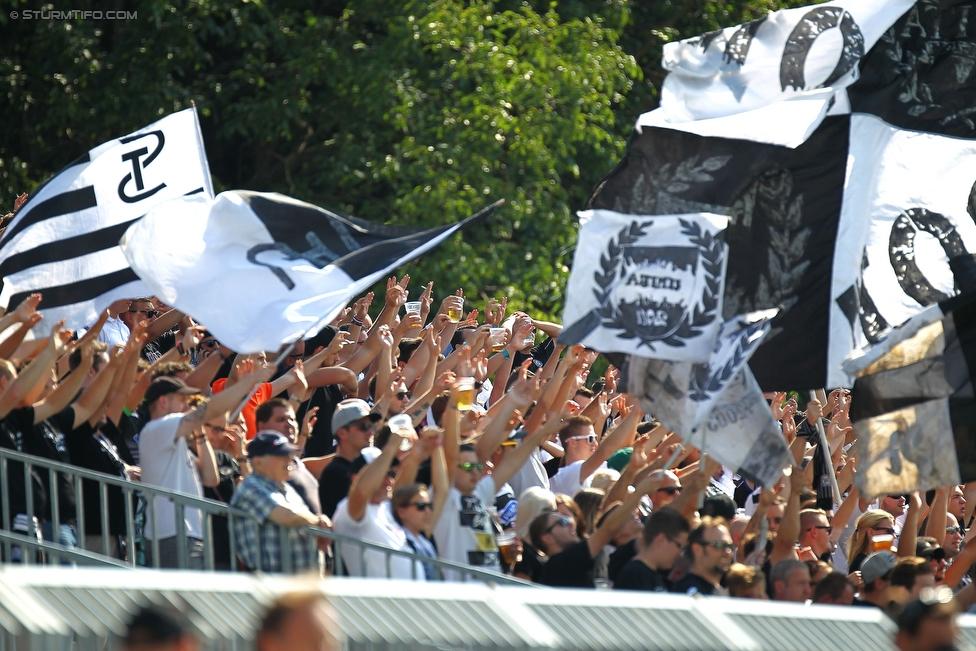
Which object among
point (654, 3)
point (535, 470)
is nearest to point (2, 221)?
point (535, 470)

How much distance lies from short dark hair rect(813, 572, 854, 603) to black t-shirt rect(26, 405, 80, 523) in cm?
407

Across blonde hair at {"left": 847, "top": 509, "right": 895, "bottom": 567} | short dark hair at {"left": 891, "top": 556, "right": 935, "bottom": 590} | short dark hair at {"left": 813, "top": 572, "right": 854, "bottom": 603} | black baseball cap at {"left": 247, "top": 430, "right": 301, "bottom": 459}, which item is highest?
black baseball cap at {"left": 247, "top": 430, "right": 301, "bottom": 459}

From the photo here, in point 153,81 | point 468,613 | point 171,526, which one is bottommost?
point 171,526

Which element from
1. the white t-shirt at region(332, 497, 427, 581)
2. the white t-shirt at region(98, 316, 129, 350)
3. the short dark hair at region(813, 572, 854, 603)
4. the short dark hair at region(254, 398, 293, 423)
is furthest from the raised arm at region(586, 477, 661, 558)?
the white t-shirt at region(98, 316, 129, 350)

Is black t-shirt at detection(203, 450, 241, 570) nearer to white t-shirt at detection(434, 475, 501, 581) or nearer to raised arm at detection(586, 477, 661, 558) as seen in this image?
white t-shirt at detection(434, 475, 501, 581)

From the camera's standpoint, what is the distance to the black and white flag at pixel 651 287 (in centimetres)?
817

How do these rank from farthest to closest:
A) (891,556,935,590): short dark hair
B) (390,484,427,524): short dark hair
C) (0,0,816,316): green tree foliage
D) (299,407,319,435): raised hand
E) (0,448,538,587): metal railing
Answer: (0,0,816,316): green tree foliage, (299,407,319,435): raised hand, (891,556,935,590): short dark hair, (390,484,427,524): short dark hair, (0,448,538,587): metal railing

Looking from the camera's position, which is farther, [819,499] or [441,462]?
[819,499]

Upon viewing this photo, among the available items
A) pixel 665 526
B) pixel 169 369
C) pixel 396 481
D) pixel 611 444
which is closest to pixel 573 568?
pixel 665 526

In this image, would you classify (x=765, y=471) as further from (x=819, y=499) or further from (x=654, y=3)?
(x=654, y=3)

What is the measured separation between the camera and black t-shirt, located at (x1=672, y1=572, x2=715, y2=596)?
7.74 m

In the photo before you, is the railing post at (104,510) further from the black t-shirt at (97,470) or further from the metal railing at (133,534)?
the black t-shirt at (97,470)

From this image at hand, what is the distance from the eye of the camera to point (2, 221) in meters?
11.2

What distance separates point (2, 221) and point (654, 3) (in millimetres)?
12199
